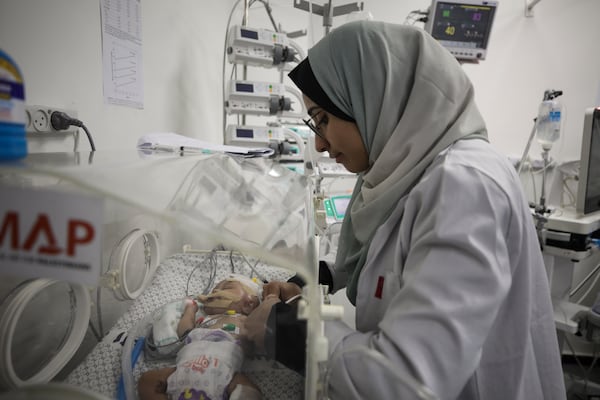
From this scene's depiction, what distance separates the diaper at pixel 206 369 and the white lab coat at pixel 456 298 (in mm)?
287

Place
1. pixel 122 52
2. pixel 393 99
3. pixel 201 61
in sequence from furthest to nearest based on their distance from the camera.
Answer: pixel 201 61 → pixel 122 52 → pixel 393 99

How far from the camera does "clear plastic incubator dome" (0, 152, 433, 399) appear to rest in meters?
0.38

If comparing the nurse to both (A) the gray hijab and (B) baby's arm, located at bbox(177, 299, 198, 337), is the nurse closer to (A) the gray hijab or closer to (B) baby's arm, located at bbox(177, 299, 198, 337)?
(A) the gray hijab

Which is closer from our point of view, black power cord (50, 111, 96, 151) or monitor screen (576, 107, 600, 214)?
black power cord (50, 111, 96, 151)

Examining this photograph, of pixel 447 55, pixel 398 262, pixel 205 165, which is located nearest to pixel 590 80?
pixel 447 55

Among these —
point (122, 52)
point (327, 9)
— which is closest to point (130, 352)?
point (122, 52)

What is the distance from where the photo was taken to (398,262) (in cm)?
78

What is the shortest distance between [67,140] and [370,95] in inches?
39.4

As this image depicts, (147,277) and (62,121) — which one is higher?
(62,121)

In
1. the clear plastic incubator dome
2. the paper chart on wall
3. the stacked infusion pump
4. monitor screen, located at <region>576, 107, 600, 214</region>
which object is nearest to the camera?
the clear plastic incubator dome

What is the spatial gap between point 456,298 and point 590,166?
5.82ft

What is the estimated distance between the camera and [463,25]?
229 cm

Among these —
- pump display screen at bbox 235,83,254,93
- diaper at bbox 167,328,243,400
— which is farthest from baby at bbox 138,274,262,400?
pump display screen at bbox 235,83,254,93

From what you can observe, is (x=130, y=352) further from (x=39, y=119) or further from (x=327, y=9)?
(x=327, y=9)
